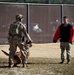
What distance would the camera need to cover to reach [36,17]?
21547 mm

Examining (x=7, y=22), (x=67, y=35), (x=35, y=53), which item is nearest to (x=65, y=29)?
(x=67, y=35)

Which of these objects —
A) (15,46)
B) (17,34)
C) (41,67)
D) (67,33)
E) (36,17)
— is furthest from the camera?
(36,17)

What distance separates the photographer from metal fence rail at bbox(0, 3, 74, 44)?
20.9 metres

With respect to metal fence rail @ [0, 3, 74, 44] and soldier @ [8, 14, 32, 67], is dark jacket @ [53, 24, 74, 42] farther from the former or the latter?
metal fence rail @ [0, 3, 74, 44]

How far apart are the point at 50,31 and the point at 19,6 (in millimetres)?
2369

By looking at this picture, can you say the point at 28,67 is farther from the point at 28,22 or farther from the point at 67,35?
the point at 28,22

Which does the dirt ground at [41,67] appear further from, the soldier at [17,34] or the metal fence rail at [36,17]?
the metal fence rail at [36,17]

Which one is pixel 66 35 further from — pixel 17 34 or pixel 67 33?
pixel 17 34

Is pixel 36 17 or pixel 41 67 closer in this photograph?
pixel 41 67

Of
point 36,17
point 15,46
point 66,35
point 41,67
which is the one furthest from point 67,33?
point 36,17

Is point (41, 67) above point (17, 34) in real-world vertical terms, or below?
below

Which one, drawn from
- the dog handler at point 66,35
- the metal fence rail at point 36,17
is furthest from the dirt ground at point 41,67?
the metal fence rail at point 36,17

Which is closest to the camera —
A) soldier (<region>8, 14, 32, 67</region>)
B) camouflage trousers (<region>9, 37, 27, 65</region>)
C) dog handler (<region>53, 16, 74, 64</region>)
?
soldier (<region>8, 14, 32, 67</region>)

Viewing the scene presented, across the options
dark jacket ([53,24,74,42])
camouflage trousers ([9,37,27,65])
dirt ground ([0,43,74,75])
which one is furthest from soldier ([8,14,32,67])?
dark jacket ([53,24,74,42])
